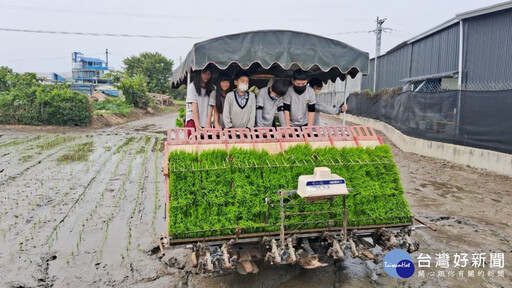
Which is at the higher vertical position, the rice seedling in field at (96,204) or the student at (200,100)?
the student at (200,100)

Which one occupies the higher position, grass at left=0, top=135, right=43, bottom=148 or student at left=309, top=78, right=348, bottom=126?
student at left=309, top=78, right=348, bottom=126

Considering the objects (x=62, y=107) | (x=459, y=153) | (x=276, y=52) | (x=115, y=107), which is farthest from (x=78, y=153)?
(x=115, y=107)

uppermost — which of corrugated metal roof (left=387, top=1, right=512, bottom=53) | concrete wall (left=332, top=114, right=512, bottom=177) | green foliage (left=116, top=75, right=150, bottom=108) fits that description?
corrugated metal roof (left=387, top=1, right=512, bottom=53)

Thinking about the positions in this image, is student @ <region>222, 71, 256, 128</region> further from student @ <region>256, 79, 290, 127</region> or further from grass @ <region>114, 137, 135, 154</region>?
grass @ <region>114, 137, 135, 154</region>

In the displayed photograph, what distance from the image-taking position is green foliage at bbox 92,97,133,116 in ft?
89.1

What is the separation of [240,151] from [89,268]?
2.49 m

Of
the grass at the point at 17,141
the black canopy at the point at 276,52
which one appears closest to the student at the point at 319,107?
the black canopy at the point at 276,52

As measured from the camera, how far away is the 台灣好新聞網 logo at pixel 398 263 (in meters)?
3.76

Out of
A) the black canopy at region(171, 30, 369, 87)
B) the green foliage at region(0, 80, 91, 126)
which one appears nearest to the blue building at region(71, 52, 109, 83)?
the green foliage at region(0, 80, 91, 126)

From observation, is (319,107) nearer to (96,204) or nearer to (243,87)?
(243,87)

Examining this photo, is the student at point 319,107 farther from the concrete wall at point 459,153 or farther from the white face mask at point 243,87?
the concrete wall at point 459,153

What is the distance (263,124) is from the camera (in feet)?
19.7

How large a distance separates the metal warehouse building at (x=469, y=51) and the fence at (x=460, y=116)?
21.7 inches

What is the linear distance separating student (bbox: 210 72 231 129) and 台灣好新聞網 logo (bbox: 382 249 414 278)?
3530 mm
